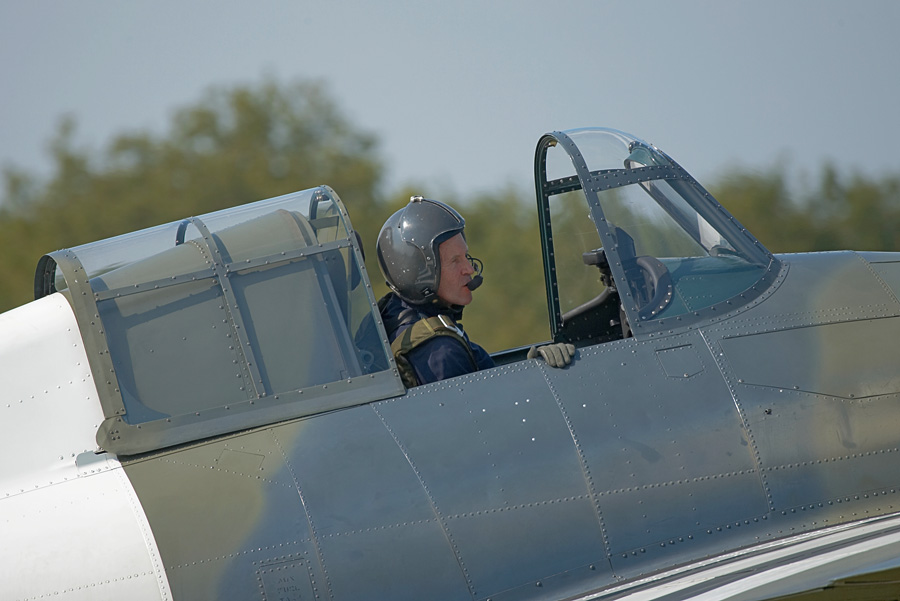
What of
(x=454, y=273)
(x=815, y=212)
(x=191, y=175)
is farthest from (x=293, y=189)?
(x=454, y=273)

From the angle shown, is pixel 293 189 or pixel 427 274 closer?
pixel 427 274

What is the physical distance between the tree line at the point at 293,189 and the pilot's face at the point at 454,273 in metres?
12.9

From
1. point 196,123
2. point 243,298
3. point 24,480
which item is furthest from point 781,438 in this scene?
point 196,123

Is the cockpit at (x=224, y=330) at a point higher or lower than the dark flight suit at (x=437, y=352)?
higher

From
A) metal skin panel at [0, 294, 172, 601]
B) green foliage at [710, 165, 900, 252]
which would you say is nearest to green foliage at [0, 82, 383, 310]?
green foliage at [710, 165, 900, 252]

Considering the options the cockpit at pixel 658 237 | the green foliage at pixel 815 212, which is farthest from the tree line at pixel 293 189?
the cockpit at pixel 658 237

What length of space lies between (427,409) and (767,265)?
207 centimetres

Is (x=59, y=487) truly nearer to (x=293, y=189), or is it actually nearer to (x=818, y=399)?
(x=818, y=399)

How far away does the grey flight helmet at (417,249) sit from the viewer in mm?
4695

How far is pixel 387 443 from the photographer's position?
3.86 meters

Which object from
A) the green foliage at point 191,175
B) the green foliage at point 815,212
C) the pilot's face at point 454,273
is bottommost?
the green foliage at point 815,212

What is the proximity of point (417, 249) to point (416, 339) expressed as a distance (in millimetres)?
588

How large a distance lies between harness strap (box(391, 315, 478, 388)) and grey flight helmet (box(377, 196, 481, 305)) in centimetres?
30

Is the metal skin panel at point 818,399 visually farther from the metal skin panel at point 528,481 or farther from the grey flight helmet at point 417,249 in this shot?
the grey flight helmet at point 417,249
